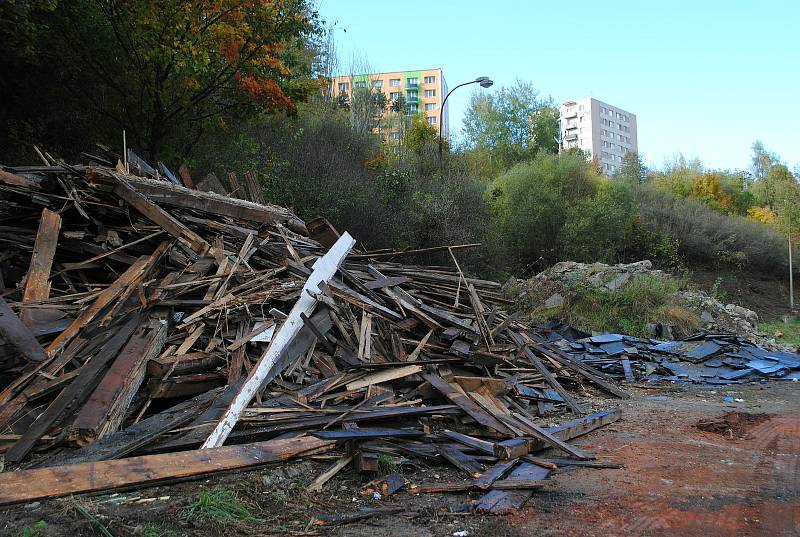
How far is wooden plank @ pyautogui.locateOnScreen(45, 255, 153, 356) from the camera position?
211 inches

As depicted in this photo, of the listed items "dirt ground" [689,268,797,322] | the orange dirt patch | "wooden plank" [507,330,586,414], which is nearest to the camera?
the orange dirt patch

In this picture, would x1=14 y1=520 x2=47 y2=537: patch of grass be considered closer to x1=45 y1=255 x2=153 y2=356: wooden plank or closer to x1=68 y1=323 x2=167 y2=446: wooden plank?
x1=68 y1=323 x2=167 y2=446: wooden plank

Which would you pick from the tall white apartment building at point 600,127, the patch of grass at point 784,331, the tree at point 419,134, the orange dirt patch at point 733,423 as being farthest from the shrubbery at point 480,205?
the tall white apartment building at point 600,127

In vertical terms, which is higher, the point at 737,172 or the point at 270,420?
the point at 737,172

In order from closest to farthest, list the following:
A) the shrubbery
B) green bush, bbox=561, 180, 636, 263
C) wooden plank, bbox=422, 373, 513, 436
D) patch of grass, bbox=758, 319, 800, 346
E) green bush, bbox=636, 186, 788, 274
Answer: wooden plank, bbox=422, 373, 513, 436, the shrubbery, patch of grass, bbox=758, 319, 800, 346, green bush, bbox=561, 180, 636, 263, green bush, bbox=636, 186, 788, 274

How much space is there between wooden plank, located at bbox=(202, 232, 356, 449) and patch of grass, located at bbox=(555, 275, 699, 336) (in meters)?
11.2

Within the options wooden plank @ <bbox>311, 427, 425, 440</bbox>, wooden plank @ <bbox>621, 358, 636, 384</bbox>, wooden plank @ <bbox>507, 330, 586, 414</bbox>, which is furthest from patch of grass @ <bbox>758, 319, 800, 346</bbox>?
wooden plank @ <bbox>311, 427, 425, 440</bbox>

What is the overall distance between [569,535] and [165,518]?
2392 millimetres

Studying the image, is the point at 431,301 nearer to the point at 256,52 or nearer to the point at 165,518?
the point at 165,518

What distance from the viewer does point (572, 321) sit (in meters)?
17.5

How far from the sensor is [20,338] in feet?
16.5

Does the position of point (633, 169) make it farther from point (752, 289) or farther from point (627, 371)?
point (627, 371)

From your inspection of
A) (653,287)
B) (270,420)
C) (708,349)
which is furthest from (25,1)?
(653,287)

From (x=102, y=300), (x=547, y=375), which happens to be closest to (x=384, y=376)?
(x=102, y=300)
